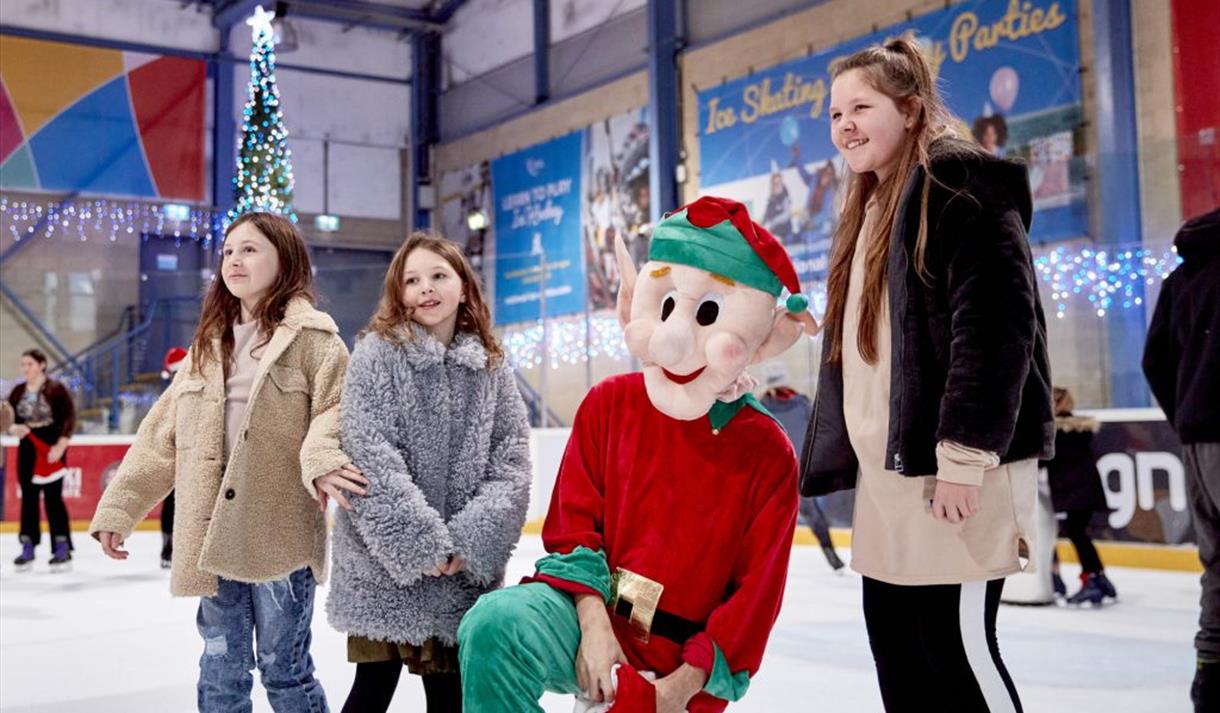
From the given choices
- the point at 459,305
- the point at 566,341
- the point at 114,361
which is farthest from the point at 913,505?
the point at 114,361

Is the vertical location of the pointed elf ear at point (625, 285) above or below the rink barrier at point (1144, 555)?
above

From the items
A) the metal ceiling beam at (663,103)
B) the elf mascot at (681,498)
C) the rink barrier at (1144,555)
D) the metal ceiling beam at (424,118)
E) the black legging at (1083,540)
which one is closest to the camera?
the elf mascot at (681,498)

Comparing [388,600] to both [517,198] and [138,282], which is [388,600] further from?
[517,198]

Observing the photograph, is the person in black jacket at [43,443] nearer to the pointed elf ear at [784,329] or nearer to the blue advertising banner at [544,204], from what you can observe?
the blue advertising banner at [544,204]

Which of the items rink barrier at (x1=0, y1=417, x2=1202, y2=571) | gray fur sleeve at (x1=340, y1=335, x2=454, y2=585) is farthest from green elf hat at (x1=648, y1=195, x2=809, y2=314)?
rink barrier at (x1=0, y1=417, x2=1202, y2=571)

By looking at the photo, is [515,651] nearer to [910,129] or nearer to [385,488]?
[385,488]

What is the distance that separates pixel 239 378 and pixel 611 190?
11232mm

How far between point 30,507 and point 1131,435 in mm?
6654

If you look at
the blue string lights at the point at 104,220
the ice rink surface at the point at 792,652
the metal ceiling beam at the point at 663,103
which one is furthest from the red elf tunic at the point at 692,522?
the blue string lights at the point at 104,220

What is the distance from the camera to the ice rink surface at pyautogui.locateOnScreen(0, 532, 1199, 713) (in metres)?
3.27

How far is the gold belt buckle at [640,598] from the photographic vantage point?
177cm

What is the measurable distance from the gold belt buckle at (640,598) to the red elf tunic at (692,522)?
0.01 meters

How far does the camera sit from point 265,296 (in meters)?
2.47

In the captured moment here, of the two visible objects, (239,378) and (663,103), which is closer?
(239,378)
